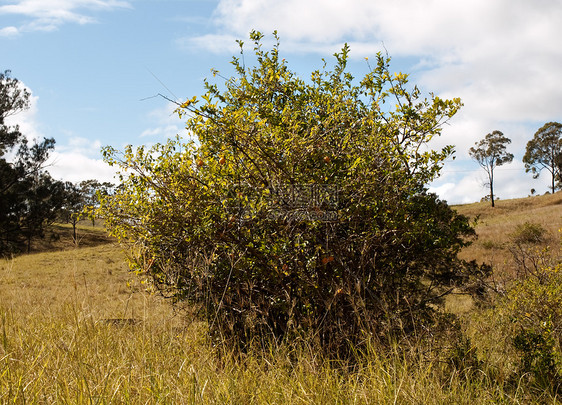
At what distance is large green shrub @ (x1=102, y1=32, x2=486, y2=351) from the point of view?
173 inches

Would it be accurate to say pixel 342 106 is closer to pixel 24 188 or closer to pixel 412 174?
pixel 412 174

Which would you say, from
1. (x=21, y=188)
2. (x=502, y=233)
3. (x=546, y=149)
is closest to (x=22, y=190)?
(x=21, y=188)

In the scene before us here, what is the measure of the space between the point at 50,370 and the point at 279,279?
2.16 m

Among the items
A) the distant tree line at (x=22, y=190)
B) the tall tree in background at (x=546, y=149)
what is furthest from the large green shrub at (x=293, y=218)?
the tall tree in background at (x=546, y=149)

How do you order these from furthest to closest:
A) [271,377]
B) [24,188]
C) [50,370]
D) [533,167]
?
[533,167]
[24,188]
[271,377]
[50,370]

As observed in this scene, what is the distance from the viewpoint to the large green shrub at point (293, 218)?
14.5ft

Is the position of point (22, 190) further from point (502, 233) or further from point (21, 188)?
point (502, 233)

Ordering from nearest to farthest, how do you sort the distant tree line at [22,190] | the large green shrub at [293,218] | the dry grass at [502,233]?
A: the large green shrub at [293,218] → the dry grass at [502,233] → the distant tree line at [22,190]

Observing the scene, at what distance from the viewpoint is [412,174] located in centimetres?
514

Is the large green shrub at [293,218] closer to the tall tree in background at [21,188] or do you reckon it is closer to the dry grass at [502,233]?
the dry grass at [502,233]

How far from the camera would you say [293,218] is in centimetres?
434

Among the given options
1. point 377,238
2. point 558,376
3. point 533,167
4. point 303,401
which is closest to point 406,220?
point 377,238

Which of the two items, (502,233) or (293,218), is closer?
(293,218)

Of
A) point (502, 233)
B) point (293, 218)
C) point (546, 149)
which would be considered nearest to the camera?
point (293, 218)
